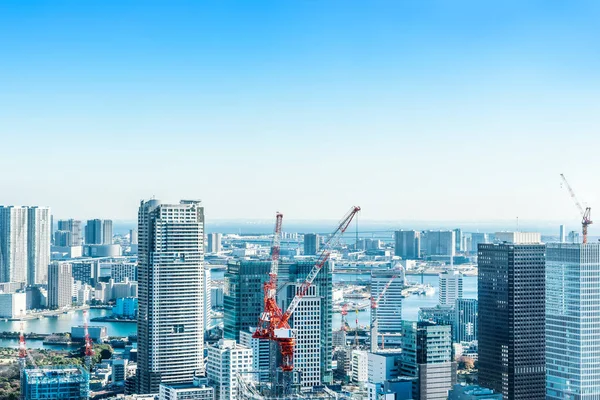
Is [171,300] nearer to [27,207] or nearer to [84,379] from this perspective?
[84,379]

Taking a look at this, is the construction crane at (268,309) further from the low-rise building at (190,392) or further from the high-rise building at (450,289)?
the high-rise building at (450,289)

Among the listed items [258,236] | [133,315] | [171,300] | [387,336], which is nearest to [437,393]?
[171,300]

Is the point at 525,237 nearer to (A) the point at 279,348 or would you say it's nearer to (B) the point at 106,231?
(A) the point at 279,348

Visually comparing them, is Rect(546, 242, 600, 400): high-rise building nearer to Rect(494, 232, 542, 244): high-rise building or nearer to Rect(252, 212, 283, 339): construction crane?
Rect(494, 232, 542, 244): high-rise building

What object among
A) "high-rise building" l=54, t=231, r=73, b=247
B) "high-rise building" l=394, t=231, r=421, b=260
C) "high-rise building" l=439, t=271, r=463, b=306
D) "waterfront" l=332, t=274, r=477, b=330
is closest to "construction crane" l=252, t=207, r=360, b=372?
"waterfront" l=332, t=274, r=477, b=330

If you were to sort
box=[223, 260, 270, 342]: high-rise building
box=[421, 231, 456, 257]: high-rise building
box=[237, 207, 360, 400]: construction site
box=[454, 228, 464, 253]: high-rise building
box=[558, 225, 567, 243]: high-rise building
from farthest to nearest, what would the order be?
box=[421, 231, 456, 257]: high-rise building < box=[454, 228, 464, 253]: high-rise building < box=[558, 225, 567, 243]: high-rise building < box=[223, 260, 270, 342]: high-rise building < box=[237, 207, 360, 400]: construction site

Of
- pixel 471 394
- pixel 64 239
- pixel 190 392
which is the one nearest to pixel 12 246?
pixel 64 239
